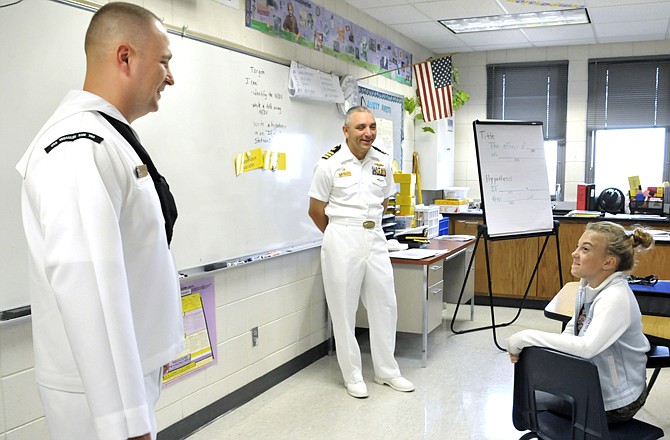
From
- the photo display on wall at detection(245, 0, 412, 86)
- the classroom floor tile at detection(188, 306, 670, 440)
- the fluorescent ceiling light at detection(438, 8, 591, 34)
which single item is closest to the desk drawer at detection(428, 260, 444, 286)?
the classroom floor tile at detection(188, 306, 670, 440)

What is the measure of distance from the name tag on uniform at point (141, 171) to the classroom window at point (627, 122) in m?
6.11

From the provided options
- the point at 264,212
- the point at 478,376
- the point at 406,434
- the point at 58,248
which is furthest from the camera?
the point at 478,376

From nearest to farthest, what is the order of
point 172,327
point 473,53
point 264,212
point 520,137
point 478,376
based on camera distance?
point 172,327 < point 264,212 < point 478,376 < point 520,137 < point 473,53

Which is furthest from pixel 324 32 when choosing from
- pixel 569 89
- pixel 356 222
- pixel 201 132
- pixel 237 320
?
pixel 569 89

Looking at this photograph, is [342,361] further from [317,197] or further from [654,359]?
[654,359]

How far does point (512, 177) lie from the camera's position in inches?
169

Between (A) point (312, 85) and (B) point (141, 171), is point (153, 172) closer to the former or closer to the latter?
(B) point (141, 171)

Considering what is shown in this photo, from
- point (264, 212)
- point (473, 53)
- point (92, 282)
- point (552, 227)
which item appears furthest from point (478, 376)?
point (473, 53)

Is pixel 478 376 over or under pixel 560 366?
under

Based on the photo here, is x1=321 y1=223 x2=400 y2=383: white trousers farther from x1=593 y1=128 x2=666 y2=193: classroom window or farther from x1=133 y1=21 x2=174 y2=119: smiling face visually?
x1=593 y1=128 x2=666 y2=193: classroom window

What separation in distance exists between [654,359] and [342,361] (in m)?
1.75

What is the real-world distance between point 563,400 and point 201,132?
6.58ft

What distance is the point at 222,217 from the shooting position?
121 inches

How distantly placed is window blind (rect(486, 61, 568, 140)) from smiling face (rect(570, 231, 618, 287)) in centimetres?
475
